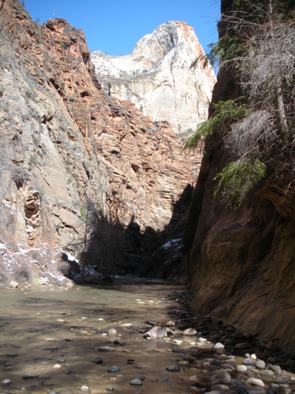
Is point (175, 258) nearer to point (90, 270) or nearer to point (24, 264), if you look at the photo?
point (90, 270)

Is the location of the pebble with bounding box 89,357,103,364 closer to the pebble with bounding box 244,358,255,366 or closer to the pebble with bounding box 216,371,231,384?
the pebble with bounding box 216,371,231,384

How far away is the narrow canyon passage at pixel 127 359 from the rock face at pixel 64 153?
600 centimetres

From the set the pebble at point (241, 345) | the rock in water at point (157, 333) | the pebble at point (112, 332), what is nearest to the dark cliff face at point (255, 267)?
the pebble at point (241, 345)

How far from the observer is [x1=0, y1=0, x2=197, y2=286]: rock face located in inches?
1100

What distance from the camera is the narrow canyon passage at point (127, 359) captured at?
4820 millimetres

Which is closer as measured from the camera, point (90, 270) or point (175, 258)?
point (90, 270)

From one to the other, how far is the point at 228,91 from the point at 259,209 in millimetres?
8497

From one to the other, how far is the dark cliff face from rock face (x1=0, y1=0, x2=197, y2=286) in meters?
3.12

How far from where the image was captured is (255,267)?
915 cm

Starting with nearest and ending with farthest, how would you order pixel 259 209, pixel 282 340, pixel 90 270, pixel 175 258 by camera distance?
pixel 282 340, pixel 259 209, pixel 90 270, pixel 175 258

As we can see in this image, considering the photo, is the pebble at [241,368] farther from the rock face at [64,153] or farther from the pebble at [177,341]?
the rock face at [64,153]

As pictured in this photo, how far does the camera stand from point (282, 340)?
20.0ft

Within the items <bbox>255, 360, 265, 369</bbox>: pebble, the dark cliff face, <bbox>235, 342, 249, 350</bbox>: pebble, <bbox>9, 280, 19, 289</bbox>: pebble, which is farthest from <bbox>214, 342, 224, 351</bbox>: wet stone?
<bbox>9, 280, 19, 289</bbox>: pebble

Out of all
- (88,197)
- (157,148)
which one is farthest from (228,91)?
(157,148)
